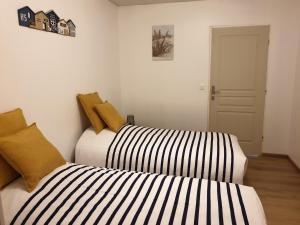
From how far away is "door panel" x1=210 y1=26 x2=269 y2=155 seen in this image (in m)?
3.73

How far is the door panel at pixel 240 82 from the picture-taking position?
3.73 m

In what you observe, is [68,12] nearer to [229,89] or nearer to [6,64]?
[6,64]

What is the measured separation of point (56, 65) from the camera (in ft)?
8.26

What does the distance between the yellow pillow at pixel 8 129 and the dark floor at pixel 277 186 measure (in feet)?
7.56

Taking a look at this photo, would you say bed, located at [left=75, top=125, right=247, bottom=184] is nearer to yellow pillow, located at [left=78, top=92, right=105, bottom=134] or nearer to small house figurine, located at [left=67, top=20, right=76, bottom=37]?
yellow pillow, located at [left=78, top=92, right=105, bottom=134]

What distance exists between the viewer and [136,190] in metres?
1.75

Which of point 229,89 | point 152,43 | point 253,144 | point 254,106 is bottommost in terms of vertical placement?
point 253,144

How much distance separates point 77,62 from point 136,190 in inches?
71.8

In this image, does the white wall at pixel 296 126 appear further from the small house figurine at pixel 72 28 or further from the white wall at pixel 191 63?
the small house figurine at pixel 72 28

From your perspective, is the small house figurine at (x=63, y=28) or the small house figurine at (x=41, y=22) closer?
the small house figurine at (x=41, y=22)

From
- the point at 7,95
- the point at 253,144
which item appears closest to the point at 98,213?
the point at 7,95

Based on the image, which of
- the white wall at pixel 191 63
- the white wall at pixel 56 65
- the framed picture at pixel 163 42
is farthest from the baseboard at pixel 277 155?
the white wall at pixel 56 65

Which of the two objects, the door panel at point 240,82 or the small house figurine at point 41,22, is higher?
the small house figurine at point 41,22

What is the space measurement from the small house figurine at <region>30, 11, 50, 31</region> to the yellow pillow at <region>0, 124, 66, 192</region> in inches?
38.1
